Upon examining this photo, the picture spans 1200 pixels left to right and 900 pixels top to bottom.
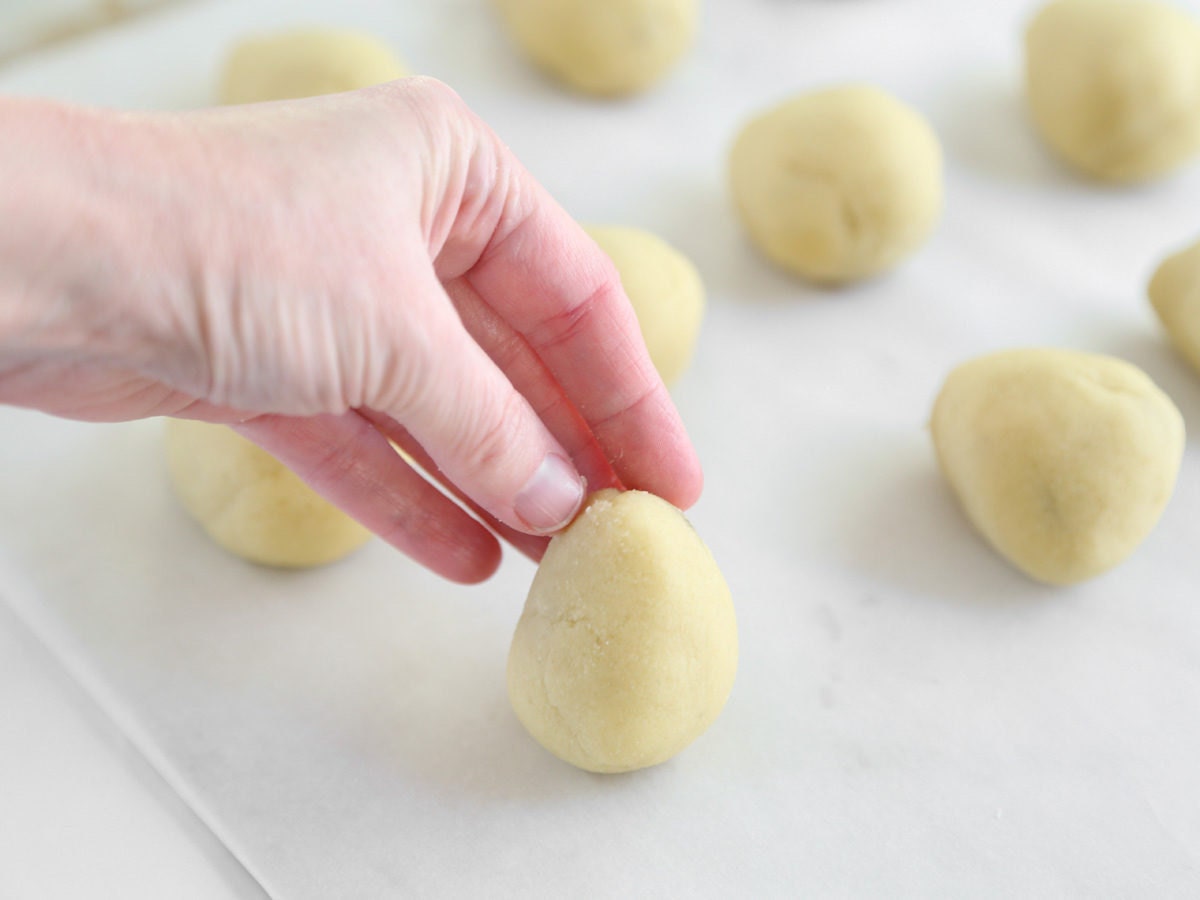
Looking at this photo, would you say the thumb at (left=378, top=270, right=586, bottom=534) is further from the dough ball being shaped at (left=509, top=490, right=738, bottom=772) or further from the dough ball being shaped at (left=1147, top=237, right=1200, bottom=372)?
the dough ball being shaped at (left=1147, top=237, right=1200, bottom=372)

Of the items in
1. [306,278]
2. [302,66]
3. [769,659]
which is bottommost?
[769,659]

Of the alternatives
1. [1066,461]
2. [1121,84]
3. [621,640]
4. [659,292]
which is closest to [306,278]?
[621,640]

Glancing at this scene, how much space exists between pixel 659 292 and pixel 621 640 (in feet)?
1.47

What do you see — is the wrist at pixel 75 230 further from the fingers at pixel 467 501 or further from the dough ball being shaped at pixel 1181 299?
the dough ball being shaped at pixel 1181 299

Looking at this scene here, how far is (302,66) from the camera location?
54.5 inches

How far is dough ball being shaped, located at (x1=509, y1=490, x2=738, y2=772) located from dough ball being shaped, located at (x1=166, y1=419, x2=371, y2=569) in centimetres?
25

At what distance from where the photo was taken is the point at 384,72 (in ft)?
4.68

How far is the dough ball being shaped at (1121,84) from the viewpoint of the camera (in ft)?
4.69

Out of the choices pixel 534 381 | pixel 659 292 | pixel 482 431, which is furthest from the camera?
pixel 659 292

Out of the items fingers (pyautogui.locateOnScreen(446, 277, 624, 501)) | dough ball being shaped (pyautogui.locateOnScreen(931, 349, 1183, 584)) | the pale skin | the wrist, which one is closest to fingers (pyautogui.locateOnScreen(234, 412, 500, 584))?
the pale skin

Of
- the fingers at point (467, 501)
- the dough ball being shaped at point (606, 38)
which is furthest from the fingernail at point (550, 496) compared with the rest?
the dough ball being shaped at point (606, 38)

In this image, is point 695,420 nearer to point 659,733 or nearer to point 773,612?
point 773,612

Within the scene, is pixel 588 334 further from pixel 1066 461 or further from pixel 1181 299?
pixel 1181 299

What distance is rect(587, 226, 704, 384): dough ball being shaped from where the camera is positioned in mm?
1170
